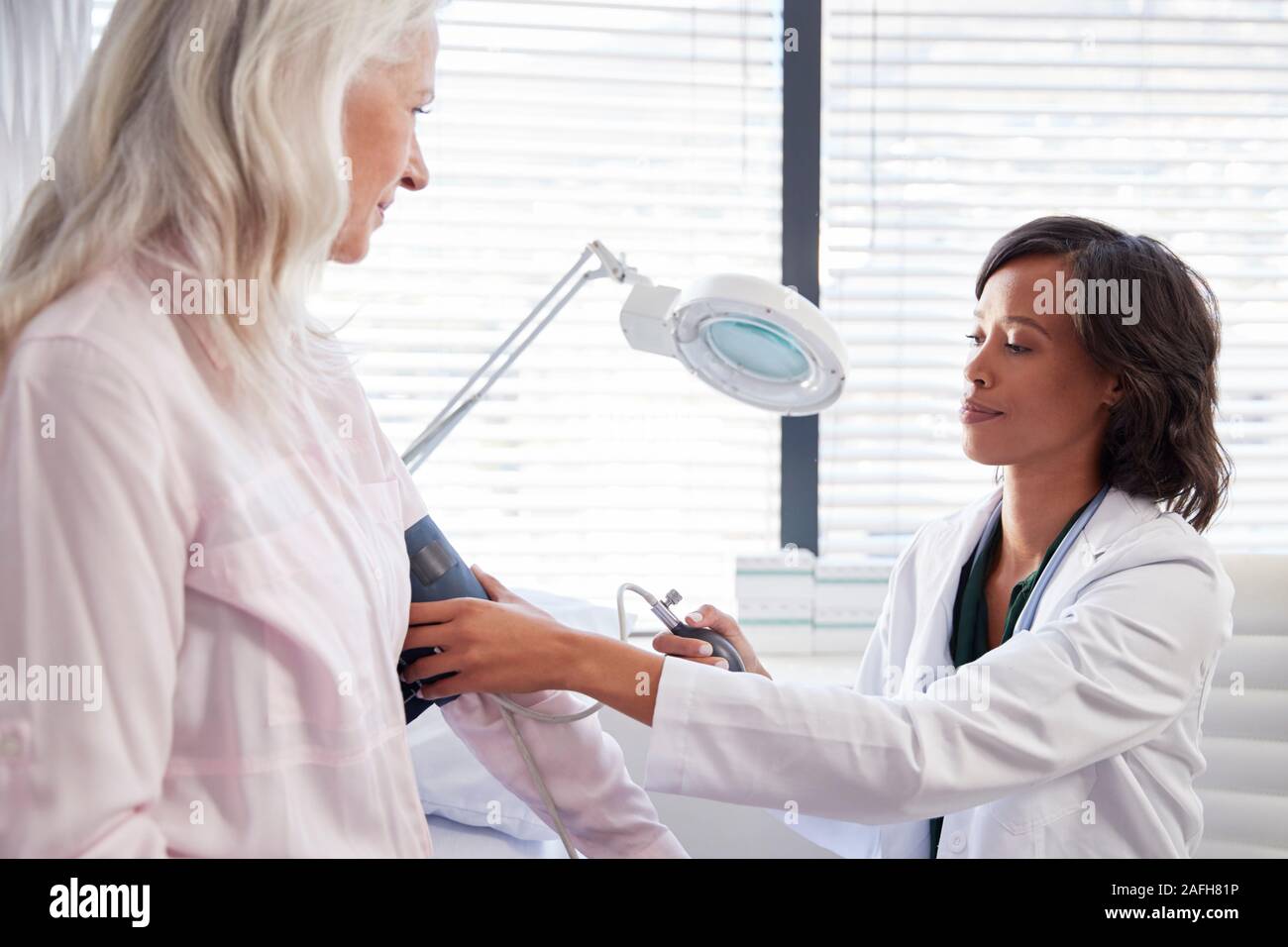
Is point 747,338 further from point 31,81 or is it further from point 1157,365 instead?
point 31,81

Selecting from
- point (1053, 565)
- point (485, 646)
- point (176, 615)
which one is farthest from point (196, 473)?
point (1053, 565)

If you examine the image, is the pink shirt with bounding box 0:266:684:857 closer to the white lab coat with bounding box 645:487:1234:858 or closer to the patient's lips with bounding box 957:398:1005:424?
the white lab coat with bounding box 645:487:1234:858

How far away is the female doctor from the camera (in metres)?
1.10

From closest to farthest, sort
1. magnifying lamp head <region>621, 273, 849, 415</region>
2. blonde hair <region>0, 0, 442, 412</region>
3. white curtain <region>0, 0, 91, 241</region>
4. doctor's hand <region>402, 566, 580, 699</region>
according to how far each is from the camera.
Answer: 1. blonde hair <region>0, 0, 442, 412</region>
2. doctor's hand <region>402, 566, 580, 699</region>
3. magnifying lamp head <region>621, 273, 849, 415</region>
4. white curtain <region>0, 0, 91, 241</region>

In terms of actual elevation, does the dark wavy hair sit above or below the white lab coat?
above

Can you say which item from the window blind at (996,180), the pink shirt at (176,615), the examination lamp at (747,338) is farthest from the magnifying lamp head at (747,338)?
the window blind at (996,180)

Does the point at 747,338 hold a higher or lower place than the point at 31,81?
lower

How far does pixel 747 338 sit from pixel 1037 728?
558 millimetres

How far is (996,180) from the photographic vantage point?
2402 mm

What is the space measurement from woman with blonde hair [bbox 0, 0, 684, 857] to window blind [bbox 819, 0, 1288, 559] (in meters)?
1.69

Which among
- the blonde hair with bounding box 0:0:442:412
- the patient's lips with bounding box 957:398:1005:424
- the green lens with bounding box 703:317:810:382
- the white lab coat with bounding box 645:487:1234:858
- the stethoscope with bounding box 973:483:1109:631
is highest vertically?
the blonde hair with bounding box 0:0:442:412

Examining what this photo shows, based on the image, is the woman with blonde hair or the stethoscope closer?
the woman with blonde hair

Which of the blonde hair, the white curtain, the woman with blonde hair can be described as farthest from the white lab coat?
the white curtain

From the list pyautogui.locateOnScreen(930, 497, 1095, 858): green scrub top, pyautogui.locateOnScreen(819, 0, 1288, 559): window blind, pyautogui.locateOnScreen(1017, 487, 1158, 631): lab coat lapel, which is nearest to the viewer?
pyautogui.locateOnScreen(1017, 487, 1158, 631): lab coat lapel
